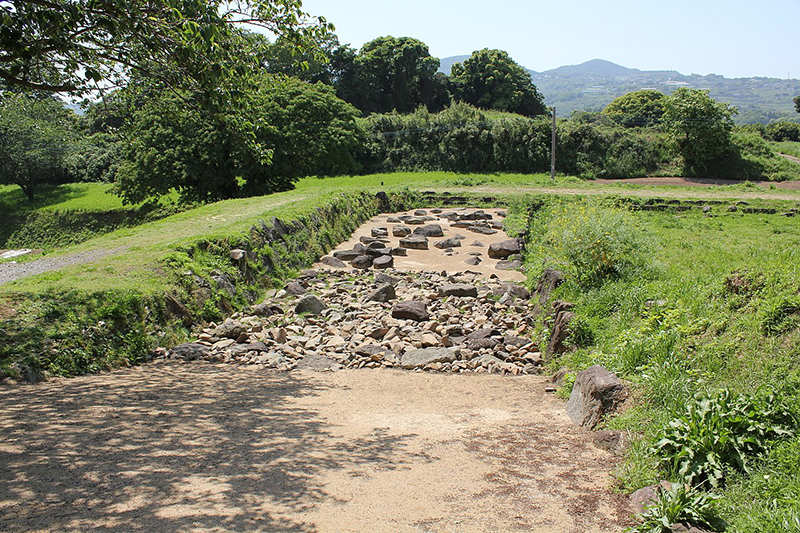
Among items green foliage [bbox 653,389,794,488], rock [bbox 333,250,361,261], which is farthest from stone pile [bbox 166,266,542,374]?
green foliage [bbox 653,389,794,488]

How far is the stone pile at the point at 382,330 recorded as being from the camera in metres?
9.68

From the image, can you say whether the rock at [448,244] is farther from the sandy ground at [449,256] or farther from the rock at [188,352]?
the rock at [188,352]

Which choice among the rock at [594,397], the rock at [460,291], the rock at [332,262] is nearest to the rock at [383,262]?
the rock at [332,262]

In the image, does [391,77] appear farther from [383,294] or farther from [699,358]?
[699,358]

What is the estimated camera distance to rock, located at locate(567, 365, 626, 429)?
6105 millimetres

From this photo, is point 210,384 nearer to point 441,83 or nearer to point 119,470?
point 119,470

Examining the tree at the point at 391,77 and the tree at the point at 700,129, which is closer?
the tree at the point at 700,129

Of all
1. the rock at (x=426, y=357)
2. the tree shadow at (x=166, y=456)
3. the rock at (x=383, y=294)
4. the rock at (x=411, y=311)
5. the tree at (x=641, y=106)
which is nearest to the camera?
the tree shadow at (x=166, y=456)

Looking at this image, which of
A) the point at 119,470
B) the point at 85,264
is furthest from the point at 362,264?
the point at 119,470

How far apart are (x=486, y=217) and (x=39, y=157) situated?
31319 mm

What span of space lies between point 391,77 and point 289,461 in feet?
208

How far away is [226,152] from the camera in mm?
31156

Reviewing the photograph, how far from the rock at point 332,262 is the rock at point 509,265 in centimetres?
437

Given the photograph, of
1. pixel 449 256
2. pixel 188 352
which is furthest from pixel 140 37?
pixel 449 256
